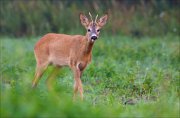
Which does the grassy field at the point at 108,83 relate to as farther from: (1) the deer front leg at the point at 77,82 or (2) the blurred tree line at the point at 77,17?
(2) the blurred tree line at the point at 77,17

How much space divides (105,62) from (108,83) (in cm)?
233

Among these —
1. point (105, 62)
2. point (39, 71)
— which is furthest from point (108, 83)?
point (105, 62)

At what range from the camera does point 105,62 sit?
50.4 feet

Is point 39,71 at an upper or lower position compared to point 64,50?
lower

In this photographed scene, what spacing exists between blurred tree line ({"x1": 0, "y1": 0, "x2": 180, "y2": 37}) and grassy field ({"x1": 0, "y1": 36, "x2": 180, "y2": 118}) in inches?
47.5

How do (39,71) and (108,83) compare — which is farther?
(39,71)

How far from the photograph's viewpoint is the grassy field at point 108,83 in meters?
7.57

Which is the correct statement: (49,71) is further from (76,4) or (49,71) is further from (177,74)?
(76,4)

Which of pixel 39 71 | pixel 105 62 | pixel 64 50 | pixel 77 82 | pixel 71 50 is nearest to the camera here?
pixel 77 82

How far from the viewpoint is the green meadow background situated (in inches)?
309

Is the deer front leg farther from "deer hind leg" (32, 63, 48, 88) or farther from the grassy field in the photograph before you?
"deer hind leg" (32, 63, 48, 88)

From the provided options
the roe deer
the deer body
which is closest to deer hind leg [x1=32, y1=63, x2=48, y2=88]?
the roe deer

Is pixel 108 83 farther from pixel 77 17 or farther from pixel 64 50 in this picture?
pixel 77 17

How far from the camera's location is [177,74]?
14188 millimetres
